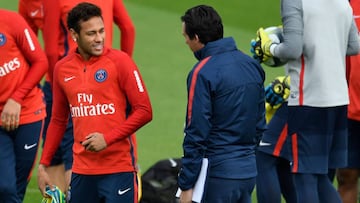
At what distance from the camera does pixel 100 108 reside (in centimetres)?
663

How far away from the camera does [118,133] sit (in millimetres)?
6516

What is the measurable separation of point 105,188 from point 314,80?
160 centimetres

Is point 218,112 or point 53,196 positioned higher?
point 218,112

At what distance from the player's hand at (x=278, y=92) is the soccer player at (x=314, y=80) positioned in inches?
25.3

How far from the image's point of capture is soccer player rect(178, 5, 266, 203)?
20.4 ft

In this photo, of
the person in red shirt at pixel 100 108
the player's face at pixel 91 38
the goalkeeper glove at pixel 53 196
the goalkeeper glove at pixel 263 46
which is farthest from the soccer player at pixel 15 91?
the goalkeeper glove at pixel 263 46

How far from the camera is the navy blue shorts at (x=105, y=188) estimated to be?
6641mm

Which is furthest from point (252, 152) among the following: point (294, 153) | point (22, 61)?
point (22, 61)

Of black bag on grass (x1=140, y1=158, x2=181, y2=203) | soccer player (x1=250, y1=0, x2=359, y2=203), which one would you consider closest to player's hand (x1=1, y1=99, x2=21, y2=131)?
black bag on grass (x1=140, y1=158, x2=181, y2=203)

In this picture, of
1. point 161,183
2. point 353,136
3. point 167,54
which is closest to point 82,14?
point 161,183

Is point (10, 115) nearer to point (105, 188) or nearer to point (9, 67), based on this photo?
point (9, 67)

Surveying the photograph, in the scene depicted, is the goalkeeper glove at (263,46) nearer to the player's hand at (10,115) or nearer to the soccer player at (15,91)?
the soccer player at (15,91)

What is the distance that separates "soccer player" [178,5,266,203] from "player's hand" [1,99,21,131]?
5.34 feet

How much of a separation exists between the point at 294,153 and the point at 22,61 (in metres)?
2.07
